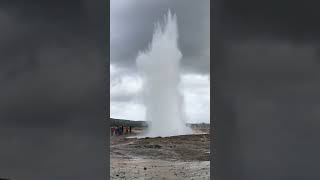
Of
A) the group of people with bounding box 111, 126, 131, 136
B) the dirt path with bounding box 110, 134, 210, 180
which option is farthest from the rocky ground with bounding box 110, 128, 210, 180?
the group of people with bounding box 111, 126, 131, 136

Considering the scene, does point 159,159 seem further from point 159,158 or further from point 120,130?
point 120,130

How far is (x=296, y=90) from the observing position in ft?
6.93

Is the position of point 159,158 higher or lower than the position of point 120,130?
lower

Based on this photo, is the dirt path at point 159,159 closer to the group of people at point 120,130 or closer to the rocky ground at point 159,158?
the rocky ground at point 159,158

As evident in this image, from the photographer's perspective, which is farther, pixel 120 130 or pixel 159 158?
pixel 120 130

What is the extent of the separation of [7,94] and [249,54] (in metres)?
1.28

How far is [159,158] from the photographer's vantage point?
8.17 metres

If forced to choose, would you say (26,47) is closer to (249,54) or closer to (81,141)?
(81,141)

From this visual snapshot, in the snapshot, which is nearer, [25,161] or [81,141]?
[25,161]

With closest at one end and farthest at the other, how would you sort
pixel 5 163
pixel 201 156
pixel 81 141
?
pixel 5 163 → pixel 81 141 → pixel 201 156

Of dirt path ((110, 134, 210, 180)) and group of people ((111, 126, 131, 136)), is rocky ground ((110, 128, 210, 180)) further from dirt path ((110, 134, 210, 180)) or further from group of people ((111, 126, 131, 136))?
group of people ((111, 126, 131, 136))

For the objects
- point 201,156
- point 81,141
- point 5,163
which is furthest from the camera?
point 201,156

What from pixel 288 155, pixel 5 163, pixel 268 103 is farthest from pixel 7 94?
pixel 288 155

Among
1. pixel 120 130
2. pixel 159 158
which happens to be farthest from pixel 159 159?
pixel 120 130
